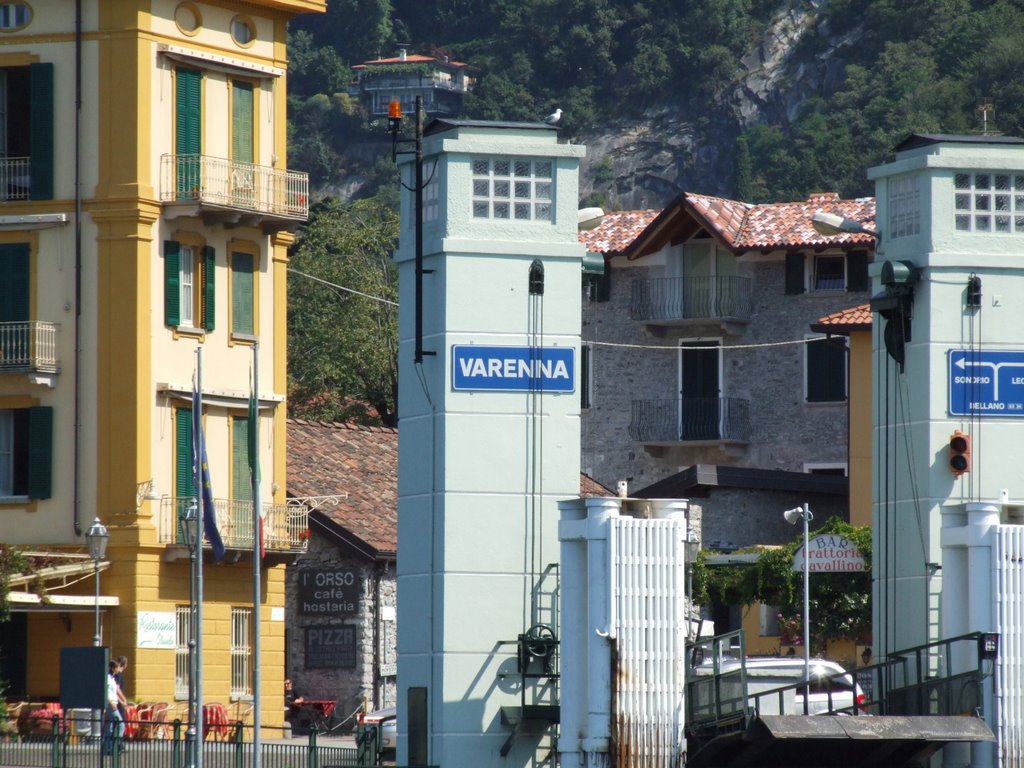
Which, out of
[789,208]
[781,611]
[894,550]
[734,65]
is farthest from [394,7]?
[894,550]

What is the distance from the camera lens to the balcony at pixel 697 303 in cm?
6188

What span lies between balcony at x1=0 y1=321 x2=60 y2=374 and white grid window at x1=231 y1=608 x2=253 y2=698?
5872 millimetres

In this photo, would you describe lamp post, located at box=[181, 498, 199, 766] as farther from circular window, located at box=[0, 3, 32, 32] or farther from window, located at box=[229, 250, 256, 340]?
circular window, located at box=[0, 3, 32, 32]

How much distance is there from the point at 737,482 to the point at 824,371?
6.94 m

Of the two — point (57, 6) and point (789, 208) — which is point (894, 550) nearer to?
point (57, 6)

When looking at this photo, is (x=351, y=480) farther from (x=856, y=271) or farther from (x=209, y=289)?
(x=856, y=271)

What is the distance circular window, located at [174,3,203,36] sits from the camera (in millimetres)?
44438

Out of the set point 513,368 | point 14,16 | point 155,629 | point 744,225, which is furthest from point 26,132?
point 744,225

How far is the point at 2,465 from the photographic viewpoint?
43812 millimetres

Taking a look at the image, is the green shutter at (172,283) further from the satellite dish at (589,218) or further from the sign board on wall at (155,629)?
the satellite dish at (589,218)

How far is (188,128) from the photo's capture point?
44562 mm

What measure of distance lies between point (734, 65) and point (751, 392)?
9287cm

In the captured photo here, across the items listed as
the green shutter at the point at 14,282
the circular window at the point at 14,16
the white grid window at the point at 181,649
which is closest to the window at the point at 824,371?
the white grid window at the point at 181,649

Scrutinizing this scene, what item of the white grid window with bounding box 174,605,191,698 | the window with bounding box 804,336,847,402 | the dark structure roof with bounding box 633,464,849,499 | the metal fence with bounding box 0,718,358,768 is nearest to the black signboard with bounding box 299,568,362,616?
the white grid window with bounding box 174,605,191,698
